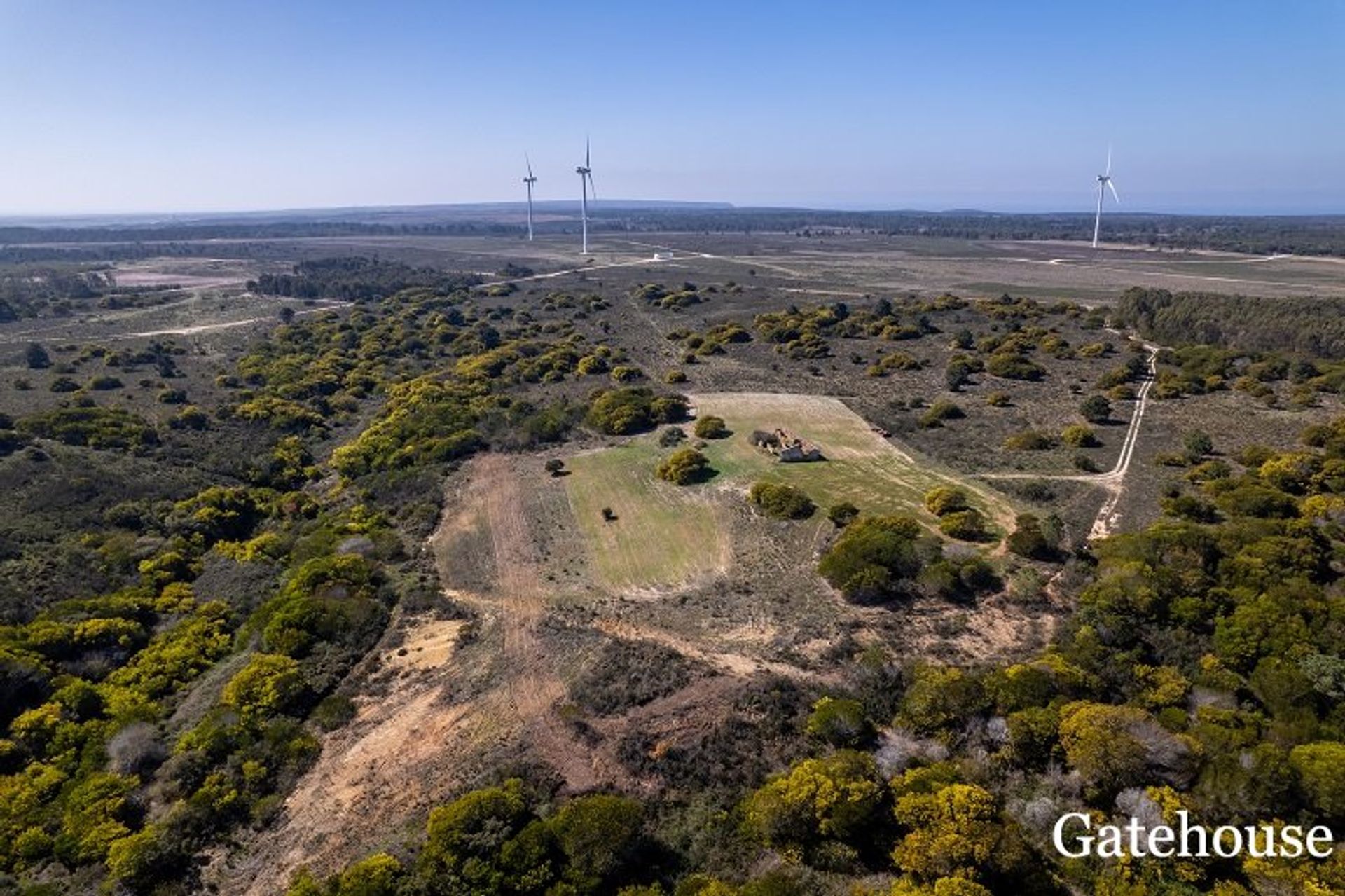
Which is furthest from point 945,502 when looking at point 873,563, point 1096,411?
point 1096,411

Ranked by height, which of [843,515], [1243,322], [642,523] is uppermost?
[1243,322]

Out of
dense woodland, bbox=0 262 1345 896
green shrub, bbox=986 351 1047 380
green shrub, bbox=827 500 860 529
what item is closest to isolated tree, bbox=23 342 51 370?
dense woodland, bbox=0 262 1345 896

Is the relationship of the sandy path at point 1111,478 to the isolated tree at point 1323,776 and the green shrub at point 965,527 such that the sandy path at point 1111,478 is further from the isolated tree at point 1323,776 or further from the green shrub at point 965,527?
the isolated tree at point 1323,776

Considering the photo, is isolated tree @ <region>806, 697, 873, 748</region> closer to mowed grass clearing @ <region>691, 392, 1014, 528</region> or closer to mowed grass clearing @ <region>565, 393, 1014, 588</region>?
mowed grass clearing @ <region>565, 393, 1014, 588</region>

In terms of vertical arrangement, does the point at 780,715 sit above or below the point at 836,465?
below

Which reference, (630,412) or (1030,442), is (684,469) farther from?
(1030,442)

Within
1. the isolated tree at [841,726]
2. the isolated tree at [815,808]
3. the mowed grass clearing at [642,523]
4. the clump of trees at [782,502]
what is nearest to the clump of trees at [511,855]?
the isolated tree at [815,808]

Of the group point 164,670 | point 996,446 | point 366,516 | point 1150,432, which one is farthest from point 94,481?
point 1150,432
